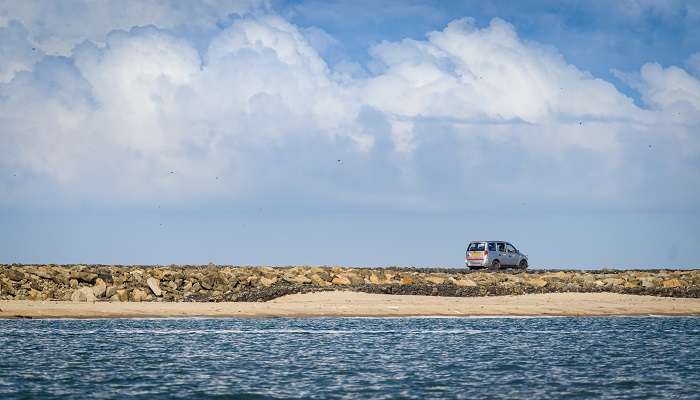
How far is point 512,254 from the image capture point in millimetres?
71688

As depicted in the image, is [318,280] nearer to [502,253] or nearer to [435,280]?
[435,280]

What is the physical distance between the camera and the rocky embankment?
184ft

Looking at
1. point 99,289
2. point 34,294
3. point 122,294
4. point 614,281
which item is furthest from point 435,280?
point 34,294

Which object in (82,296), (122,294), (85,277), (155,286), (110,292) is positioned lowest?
(82,296)

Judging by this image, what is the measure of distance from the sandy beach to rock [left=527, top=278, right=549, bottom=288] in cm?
373

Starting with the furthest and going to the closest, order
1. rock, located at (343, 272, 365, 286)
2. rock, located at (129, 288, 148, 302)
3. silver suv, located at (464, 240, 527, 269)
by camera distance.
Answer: silver suv, located at (464, 240, 527, 269)
rock, located at (343, 272, 365, 286)
rock, located at (129, 288, 148, 302)

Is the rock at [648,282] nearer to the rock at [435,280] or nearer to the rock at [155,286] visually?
the rock at [435,280]

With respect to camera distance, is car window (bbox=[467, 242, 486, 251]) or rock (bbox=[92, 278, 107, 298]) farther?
car window (bbox=[467, 242, 486, 251])

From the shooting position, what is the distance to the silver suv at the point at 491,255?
228 ft

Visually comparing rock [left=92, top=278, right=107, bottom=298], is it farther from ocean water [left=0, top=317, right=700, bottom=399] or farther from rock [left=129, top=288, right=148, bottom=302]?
ocean water [left=0, top=317, right=700, bottom=399]

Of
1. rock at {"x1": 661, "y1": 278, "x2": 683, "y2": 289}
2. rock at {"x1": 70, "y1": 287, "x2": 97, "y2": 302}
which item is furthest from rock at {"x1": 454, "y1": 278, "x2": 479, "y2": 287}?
rock at {"x1": 70, "y1": 287, "x2": 97, "y2": 302}

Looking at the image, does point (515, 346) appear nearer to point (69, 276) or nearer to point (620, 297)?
point (620, 297)

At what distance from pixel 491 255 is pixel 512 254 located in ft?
8.90

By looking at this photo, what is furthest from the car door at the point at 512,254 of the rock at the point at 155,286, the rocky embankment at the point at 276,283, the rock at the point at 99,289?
the rock at the point at 99,289
